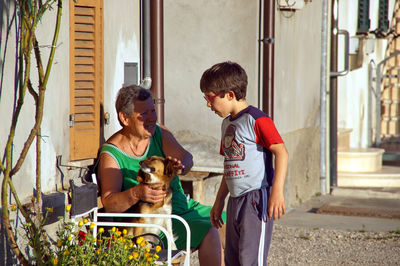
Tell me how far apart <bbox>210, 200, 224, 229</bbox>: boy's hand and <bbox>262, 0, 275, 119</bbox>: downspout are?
12.0 ft

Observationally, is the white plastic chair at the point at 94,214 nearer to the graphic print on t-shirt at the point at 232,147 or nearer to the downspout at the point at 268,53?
the graphic print on t-shirt at the point at 232,147

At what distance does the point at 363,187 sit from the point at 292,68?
2628 millimetres

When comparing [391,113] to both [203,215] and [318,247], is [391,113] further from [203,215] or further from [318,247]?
[203,215]

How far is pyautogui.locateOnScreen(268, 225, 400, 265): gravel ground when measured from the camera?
5.55 m

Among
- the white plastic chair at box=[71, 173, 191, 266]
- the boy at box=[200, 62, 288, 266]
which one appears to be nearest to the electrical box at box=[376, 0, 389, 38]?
the boy at box=[200, 62, 288, 266]

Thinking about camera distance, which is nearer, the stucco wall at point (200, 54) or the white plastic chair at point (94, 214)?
the white plastic chair at point (94, 214)

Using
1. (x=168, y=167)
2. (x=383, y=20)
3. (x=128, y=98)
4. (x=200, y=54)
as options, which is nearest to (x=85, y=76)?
(x=128, y=98)

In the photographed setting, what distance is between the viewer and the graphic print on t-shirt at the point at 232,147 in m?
3.54

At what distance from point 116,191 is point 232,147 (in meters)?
0.67

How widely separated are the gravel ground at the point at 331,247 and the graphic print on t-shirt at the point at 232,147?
207cm

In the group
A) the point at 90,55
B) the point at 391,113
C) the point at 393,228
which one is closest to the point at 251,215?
the point at 90,55

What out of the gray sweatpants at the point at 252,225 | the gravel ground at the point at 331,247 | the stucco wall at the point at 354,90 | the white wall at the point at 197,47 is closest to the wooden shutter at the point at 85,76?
the gray sweatpants at the point at 252,225

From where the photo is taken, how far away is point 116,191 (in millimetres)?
3707

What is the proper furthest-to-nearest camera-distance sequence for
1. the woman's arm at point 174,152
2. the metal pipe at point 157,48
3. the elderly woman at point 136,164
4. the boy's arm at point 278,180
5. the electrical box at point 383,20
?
the electrical box at point 383,20, the metal pipe at point 157,48, the woman's arm at point 174,152, the elderly woman at point 136,164, the boy's arm at point 278,180
